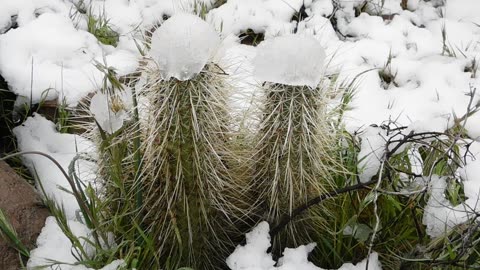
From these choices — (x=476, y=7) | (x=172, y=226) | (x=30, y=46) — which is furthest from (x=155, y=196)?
(x=476, y=7)

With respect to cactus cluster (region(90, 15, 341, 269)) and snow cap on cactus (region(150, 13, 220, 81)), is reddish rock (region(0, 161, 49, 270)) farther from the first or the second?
snow cap on cactus (region(150, 13, 220, 81))

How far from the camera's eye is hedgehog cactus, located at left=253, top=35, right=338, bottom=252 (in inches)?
62.1

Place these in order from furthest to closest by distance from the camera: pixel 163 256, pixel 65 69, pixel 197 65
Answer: pixel 65 69 < pixel 163 256 < pixel 197 65

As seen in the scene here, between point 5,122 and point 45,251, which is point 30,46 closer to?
point 5,122

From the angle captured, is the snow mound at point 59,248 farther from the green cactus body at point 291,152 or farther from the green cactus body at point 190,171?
the green cactus body at point 291,152

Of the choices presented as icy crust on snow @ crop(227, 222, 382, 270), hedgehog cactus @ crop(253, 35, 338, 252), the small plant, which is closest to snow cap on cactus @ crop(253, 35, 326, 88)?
hedgehog cactus @ crop(253, 35, 338, 252)

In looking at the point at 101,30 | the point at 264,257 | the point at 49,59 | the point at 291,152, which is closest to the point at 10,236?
the point at 264,257

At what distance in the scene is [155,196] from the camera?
1773 millimetres

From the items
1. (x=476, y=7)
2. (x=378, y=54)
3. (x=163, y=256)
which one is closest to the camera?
(x=163, y=256)

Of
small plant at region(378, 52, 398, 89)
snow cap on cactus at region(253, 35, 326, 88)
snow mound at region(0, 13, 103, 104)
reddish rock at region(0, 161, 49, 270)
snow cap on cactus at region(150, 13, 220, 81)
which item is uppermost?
snow cap on cactus at region(150, 13, 220, 81)

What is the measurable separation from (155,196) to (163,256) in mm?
200

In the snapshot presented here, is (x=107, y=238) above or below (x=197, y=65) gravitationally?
below

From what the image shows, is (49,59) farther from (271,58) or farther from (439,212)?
(439,212)

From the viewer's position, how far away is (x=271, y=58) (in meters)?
1.58
